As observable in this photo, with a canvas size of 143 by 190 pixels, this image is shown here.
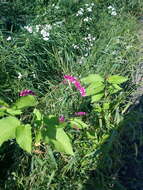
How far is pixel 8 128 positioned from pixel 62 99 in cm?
115

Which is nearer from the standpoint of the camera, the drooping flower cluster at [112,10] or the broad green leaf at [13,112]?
the broad green leaf at [13,112]

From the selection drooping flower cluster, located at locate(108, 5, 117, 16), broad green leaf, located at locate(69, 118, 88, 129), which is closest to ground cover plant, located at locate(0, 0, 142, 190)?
broad green leaf, located at locate(69, 118, 88, 129)

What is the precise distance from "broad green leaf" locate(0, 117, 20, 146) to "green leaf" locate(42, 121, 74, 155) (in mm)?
167

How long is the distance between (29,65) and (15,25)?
876mm

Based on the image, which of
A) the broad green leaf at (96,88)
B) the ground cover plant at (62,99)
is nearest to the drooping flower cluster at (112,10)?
the ground cover plant at (62,99)

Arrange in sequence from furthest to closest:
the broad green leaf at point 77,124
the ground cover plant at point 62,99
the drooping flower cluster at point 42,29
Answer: the drooping flower cluster at point 42,29 → the broad green leaf at point 77,124 → the ground cover plant at point 62,99

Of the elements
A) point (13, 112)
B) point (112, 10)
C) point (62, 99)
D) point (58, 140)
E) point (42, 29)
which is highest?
point (112, 10)

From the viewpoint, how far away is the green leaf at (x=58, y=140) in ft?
5.61

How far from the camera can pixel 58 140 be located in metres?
1.72

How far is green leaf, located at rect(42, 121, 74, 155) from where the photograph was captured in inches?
67.3

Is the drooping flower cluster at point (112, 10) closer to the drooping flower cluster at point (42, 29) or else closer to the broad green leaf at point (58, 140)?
the drooping flower cluster at point (42, 29)

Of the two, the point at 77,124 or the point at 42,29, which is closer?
the point at 77,124

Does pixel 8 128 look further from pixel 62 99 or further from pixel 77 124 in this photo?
pixel 62 99

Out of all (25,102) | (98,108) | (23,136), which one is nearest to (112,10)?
(98,108)
